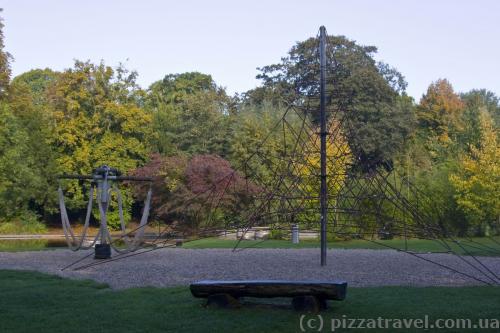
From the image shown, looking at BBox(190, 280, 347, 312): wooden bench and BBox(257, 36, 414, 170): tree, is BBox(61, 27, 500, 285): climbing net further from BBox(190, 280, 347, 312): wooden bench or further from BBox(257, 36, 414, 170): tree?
BBox(257, 36, 414, 170): tree

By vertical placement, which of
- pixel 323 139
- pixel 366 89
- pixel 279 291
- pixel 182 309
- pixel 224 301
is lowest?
pixel 182 309

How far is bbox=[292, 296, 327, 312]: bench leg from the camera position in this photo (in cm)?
836

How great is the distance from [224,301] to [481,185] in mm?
24135

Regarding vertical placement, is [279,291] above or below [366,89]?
below

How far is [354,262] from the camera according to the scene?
1608 cm

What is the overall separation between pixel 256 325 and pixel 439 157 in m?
36.6

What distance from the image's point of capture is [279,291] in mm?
8422

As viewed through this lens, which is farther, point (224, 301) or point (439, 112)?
point (439, 112)

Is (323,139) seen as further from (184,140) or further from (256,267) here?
(184,140)

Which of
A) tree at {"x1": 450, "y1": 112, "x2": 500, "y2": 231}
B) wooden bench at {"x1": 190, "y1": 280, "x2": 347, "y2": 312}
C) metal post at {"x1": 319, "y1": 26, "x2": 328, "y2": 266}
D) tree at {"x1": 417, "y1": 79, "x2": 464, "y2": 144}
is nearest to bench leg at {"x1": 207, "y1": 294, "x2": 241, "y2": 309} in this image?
wooden bench at {"x1": 190, "y1": 280, "x2": 347, "y2": 312}

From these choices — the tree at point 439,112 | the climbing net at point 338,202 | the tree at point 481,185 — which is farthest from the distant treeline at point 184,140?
the climbing net at point 338,202

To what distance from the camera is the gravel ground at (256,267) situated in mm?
12523

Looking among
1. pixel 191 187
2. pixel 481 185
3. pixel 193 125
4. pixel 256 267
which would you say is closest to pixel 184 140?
pixel 193 125

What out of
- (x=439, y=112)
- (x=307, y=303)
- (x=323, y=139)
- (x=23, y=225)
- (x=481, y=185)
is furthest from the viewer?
(x=439, y=112)
